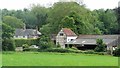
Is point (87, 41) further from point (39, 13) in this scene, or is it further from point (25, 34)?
point (39, 13)

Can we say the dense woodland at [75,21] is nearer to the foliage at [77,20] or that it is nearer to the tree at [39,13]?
the foliage at [77,20]

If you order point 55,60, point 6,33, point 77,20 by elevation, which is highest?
point 77,20

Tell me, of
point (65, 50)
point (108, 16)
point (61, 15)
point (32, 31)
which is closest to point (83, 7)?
point (61, 15)

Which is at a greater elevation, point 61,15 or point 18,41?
point 61,15

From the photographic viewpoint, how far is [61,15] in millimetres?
48969

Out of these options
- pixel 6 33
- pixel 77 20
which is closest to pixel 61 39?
pixel 77 20

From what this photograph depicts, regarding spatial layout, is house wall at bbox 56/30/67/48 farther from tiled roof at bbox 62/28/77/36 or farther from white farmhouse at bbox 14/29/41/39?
white farmhouse at bbox 14/29/41/39

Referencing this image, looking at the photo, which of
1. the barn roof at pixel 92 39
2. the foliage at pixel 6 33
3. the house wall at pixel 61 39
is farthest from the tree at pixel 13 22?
the foliage at pixel 6 33

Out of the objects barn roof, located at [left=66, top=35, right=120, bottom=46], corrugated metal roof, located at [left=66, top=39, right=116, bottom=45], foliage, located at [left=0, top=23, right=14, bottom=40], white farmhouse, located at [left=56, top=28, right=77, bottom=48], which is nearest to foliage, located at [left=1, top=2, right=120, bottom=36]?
white farmhouse, located at [left=56, top=28, right=77, bottom=48]

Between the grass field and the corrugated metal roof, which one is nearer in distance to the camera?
the grass field

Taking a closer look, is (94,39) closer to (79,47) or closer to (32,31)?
(79,47)

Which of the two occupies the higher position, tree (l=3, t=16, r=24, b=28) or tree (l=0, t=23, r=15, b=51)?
tree (l=3, t=16, r=24, b=28)

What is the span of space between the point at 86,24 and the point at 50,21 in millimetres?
6241

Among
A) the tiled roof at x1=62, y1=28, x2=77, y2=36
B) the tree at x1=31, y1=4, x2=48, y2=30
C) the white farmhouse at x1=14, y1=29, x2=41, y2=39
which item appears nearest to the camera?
the tiled roof at x1=62, y1=28, x2=77, y2=36
